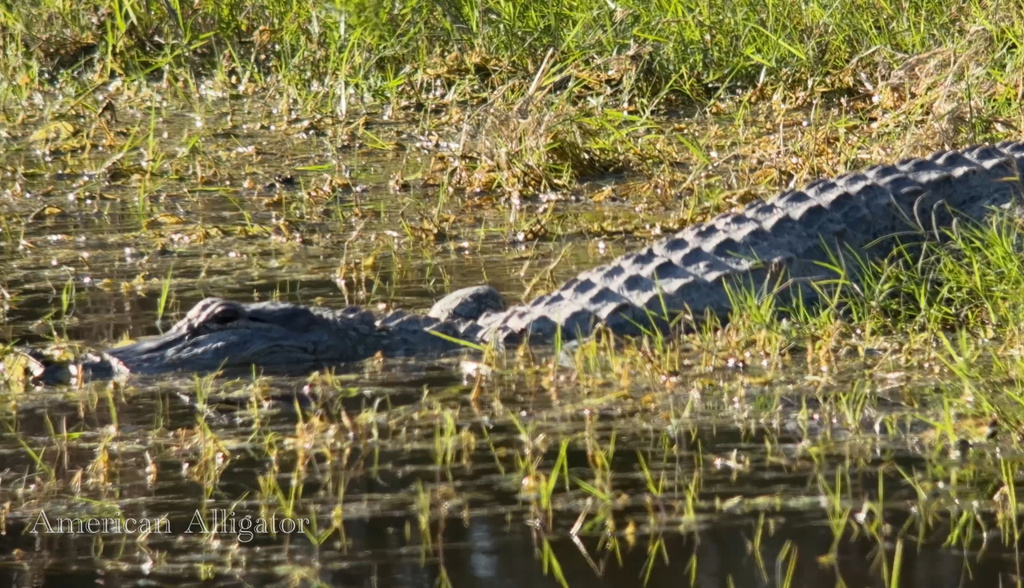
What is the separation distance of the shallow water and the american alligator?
0.17m

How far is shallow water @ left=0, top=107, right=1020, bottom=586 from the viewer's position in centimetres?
295

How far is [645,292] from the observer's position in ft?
16.1

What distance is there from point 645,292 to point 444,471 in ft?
5.15

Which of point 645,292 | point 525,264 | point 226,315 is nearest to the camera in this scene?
point 226,315

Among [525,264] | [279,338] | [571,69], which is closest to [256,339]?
[279,338]

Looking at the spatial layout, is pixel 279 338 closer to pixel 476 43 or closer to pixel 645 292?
pixel 645 292

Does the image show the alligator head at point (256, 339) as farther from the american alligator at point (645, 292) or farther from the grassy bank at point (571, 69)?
the grassy bank at point (571, 69)

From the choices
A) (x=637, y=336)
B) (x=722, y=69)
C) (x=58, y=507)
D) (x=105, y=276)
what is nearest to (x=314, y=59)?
(x=722, y=69)

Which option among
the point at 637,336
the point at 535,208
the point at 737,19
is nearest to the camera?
the point at 637,336

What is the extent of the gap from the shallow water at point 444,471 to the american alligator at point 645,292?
17 cm

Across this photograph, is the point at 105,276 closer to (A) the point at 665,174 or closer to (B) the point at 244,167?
(B) the point at 244,167

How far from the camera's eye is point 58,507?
133 inches

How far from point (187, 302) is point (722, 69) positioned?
11.9 ft

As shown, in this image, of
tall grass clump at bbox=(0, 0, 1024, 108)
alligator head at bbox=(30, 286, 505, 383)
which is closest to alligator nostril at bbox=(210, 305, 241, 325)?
alligator head at bbox=(30, 286, 505, 383)
